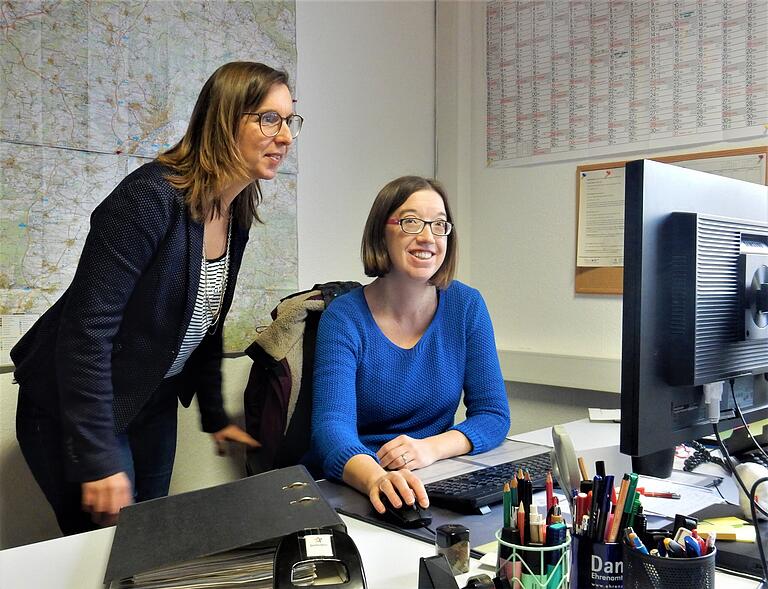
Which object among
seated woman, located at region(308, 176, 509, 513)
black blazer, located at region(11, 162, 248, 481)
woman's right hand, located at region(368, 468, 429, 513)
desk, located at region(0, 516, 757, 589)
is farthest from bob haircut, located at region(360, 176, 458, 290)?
desk, located at region(0, 516, 757, 589)

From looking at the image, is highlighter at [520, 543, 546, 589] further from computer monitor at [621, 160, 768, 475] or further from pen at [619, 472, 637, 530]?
computer monitor at [621, 160, 768, 475]

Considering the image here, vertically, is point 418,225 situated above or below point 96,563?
above

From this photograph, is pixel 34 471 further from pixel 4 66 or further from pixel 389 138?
pixel 389 138

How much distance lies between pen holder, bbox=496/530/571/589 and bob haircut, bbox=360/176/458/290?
3.51 ft

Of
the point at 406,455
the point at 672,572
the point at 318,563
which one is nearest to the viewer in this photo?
the point at 672,572

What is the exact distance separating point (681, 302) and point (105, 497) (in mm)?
1142

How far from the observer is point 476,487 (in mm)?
1072

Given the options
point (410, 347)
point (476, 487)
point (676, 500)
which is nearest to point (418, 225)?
point (410, 347)

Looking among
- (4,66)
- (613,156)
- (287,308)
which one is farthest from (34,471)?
(613,156)

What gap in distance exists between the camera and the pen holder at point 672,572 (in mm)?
621

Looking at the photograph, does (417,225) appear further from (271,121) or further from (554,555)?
(554,555)

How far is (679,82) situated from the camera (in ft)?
7.32

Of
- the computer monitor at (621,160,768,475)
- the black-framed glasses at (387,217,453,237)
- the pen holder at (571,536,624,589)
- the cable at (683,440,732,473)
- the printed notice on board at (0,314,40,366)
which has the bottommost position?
the cable at (683,440,732,473)

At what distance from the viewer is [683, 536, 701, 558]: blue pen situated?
25.0 inches
